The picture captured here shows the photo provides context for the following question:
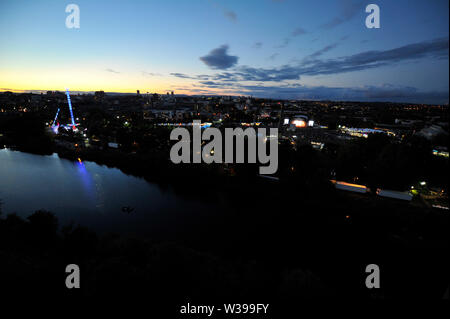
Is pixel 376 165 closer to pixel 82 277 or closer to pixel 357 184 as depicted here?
pixel 357 184

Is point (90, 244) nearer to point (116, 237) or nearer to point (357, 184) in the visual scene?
point (116, 237)

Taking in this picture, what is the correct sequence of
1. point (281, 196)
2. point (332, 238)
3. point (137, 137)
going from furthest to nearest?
point (137, 137), point (281, 196), point (332, 238)

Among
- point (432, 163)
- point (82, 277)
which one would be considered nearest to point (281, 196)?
point (432, 163)

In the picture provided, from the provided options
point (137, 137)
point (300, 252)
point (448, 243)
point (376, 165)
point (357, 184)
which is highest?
point (137, 137)

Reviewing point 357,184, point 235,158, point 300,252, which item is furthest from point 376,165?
point 235,158

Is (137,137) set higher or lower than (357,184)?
higher
